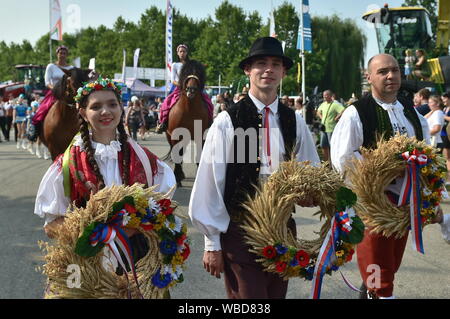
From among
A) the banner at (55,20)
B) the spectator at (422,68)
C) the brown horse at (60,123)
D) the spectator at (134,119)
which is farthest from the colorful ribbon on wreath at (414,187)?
the banner at (55,20)

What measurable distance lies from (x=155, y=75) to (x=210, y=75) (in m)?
5.44

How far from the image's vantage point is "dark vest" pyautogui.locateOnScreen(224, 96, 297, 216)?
2719 millimetres

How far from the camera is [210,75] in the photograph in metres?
46.4

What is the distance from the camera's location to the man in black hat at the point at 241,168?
269 centimetres

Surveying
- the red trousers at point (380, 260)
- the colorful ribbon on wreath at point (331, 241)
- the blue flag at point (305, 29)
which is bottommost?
the red trousers at point (380, 260)

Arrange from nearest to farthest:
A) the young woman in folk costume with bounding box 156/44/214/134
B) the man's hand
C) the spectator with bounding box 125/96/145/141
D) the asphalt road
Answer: the man's hand < the asphalt road < the young woman in folk costume with bounding box 156/44/214/134 < the spectator with bounding box 125/96/145/141

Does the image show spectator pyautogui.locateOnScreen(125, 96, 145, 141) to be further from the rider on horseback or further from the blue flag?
the rider on horseback

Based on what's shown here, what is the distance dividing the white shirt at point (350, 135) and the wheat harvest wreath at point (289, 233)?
3.37ft

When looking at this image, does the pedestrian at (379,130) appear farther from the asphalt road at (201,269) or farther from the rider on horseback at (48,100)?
the rider on horseback at (48,100)

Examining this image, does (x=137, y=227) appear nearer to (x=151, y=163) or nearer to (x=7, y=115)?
(x=151, y=163)

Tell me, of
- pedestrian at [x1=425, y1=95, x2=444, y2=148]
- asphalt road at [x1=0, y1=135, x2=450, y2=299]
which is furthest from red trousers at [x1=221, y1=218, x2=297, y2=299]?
pedestrian at [x1=425, y1=95, x2=444, y2=148]

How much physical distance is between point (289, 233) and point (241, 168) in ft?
1.50

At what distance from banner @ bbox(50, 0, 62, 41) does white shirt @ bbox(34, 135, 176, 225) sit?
17079 millimetres


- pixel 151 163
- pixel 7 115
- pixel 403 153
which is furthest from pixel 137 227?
pixel 7 115
